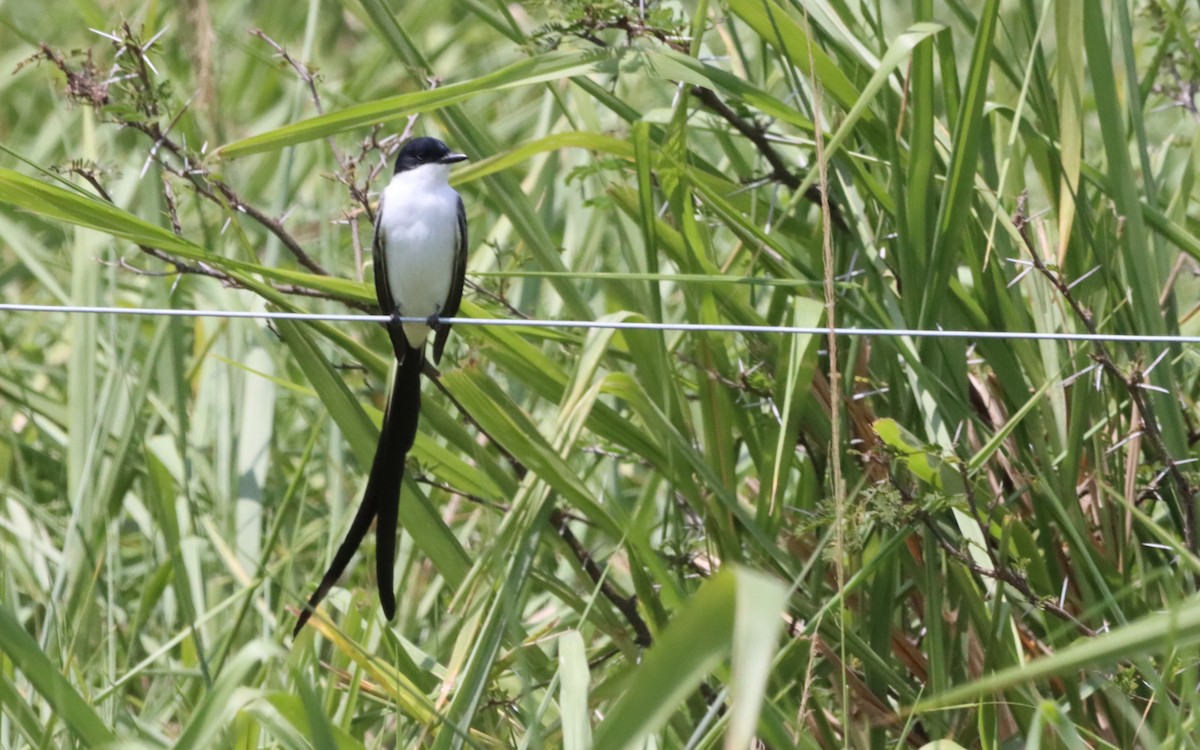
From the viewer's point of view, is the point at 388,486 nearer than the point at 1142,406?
No

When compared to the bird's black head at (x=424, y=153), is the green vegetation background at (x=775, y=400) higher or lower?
lower

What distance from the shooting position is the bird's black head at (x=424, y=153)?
322cm

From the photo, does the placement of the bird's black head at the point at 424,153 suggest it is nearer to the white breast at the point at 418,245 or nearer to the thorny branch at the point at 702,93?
the white breast at the point at 418,245

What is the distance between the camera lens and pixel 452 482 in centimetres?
266

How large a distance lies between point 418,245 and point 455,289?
0.68 feet

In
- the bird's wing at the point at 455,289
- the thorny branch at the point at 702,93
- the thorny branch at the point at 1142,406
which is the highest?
the thorny branch at the point at 702,93

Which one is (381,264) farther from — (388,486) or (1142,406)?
(1142,406)

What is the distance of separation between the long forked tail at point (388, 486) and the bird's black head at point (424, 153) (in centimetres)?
79

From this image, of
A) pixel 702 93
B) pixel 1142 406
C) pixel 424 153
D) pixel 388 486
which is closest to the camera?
pixel 1142 406

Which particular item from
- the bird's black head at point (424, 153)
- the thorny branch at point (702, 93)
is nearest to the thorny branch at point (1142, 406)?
the thorny branch at point (702, 93)

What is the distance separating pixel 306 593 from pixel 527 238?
1.16 meters

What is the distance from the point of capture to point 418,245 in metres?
3.06

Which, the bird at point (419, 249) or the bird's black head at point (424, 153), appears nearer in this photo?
the bird at point (419, 249)

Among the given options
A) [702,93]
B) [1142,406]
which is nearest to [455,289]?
[702,93]
